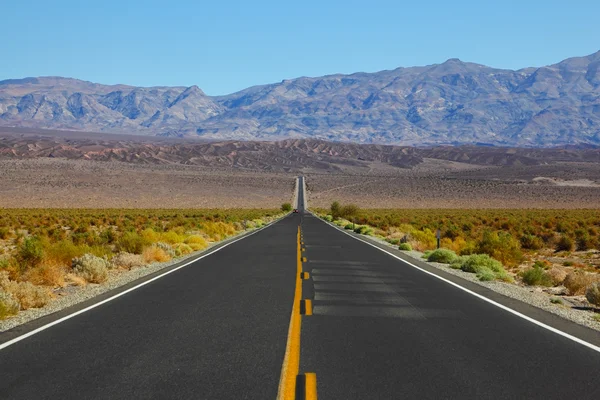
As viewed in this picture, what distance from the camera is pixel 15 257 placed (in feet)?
54.3

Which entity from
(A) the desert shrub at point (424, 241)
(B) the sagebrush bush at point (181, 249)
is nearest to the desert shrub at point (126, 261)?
(B) the sagebrush bush at point (181, 249)

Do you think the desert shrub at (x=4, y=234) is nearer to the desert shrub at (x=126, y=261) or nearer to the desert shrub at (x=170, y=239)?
the desert shrub at (x=170, y=239)

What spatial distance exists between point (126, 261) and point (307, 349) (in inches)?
463

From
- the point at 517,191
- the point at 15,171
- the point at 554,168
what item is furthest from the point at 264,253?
the point at 554,168

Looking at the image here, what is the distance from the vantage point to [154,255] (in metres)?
19.8

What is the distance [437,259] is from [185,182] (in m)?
102

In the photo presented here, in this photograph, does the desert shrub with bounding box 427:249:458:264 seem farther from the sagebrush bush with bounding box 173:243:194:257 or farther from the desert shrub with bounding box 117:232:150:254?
the desert shrub with bounding box 117:232:150:254

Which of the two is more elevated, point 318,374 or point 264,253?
point 318,374

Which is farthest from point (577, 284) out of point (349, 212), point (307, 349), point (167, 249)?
point (349, 212)

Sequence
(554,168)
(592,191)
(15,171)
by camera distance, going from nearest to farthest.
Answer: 1. (592,191)
2. (15,171)
3. (554,168)

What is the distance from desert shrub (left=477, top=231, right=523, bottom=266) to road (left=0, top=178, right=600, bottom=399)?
10.3 metres

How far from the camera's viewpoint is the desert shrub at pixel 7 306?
385 inches

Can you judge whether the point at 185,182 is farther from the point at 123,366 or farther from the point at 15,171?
the point at 123,366

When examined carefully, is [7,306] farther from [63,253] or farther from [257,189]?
[257,189]
